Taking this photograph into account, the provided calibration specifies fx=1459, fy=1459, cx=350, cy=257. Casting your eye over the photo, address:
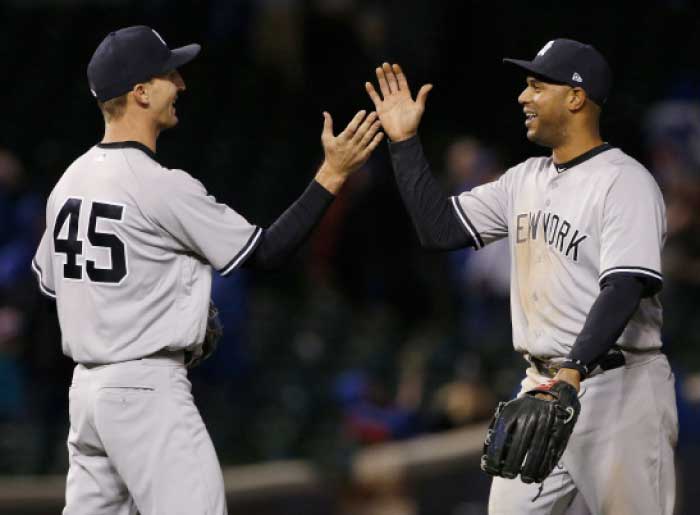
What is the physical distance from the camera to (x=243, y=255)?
13.7 ft

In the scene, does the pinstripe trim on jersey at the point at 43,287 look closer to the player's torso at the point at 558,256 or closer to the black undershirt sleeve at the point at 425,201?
the black undershirt sleeve at the point at 425,201

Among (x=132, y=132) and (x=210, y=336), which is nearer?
(x=132, y=132)

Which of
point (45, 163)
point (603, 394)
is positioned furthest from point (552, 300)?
point (45, 163)

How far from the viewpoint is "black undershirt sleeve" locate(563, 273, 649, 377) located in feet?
12.8

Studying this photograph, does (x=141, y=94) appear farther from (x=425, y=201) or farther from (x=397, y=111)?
(x=425, y=201)

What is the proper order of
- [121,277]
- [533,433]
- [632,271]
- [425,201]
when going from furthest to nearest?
[425,201] → [121,277] → [632,271] → [533,433]

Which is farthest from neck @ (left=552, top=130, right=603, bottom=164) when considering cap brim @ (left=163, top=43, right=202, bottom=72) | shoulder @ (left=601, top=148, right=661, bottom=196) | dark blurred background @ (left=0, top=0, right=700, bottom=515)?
dark blurred background @ (left=0, top=0, right=700, bottom=515)

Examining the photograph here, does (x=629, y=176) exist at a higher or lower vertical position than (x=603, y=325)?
higher

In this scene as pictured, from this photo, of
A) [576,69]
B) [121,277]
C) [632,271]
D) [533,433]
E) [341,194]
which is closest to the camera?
[533,433]

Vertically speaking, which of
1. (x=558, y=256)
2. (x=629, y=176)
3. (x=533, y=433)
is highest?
(x=629, y=176)

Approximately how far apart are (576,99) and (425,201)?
0.59 m

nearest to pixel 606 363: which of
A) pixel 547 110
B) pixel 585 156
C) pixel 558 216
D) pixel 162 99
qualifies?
pixel 558 216

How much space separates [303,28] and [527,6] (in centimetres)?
178

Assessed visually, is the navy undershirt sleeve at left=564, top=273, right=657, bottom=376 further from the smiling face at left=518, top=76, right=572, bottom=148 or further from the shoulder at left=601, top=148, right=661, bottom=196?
the smiling face at left=518, top=76, right=572, bottom=148
